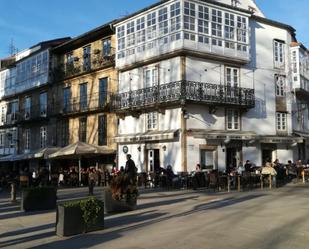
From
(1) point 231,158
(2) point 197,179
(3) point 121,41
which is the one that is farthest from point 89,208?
(3) point 121,41

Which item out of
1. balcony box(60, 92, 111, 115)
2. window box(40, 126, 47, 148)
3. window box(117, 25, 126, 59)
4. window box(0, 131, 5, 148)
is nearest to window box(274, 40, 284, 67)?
window box(117, 25, 126, 59)

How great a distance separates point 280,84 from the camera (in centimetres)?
3123

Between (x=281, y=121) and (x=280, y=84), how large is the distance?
2.52 meters

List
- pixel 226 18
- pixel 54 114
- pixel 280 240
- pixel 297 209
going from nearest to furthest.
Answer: pixel 280 240, pixel 297 209, pixel 226 18, pixel 54 114

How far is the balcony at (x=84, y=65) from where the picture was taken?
106 feet

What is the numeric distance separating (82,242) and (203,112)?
60.2 ft

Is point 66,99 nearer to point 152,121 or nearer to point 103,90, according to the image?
point 103,90

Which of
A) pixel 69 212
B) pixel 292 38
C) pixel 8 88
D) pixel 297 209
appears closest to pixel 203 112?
pixel 292 38

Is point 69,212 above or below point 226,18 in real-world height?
below

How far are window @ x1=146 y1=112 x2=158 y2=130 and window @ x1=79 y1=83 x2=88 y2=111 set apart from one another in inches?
279

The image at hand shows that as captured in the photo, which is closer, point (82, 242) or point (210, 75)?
point (82, 242)

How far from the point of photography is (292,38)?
33.5m

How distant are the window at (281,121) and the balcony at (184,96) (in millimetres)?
3253

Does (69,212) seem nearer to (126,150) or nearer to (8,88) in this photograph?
(126,150)
